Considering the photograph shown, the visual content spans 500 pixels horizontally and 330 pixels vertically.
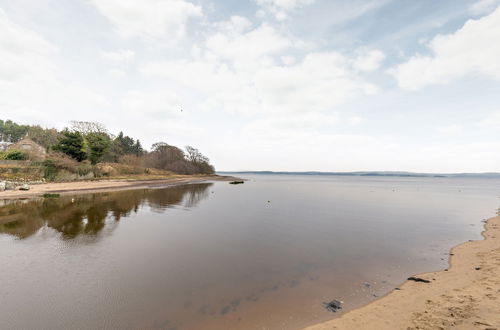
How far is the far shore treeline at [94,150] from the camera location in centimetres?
5334

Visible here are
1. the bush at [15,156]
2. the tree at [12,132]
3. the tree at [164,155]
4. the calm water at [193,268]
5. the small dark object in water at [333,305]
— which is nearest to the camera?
the calm water at [193,268]

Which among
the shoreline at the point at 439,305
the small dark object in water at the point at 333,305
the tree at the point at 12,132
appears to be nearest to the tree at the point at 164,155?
the tree at the point at 12,132

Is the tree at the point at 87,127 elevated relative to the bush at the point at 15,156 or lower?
elevated

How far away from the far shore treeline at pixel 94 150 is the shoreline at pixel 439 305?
2502 inches

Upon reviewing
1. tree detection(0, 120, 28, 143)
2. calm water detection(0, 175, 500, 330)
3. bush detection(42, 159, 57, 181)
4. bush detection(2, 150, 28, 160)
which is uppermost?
tree detection(0, 120, 28, 143)

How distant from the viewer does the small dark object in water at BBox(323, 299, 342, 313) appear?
24.3 ft

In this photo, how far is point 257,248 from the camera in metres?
13.8

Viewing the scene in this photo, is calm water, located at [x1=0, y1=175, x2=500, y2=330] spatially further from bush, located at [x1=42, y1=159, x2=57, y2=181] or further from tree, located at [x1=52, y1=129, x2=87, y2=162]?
tree, located at [x1=52, y1=129, x2=87, y2=162]

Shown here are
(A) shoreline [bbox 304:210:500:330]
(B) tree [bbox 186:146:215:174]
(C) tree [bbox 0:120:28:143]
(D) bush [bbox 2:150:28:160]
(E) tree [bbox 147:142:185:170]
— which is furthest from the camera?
(B) tree [bbox 186:146:215:174]

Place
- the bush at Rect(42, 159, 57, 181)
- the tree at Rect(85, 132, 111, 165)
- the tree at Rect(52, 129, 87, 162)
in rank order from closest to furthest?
the bush at Rect(42, 159, 57, 181), the tree at Rect(52, 129, 87, 162), the tree at Rect(85, 132, 111, 165)

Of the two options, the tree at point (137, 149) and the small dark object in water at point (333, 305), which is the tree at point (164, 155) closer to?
the tree at point (137, 149)

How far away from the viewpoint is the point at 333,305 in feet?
25.1

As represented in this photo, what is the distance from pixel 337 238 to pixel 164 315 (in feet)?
44.8

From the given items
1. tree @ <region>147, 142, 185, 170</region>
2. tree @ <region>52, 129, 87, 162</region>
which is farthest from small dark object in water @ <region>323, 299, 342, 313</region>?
tree @ <region>147, 142, 185, 170</region>
